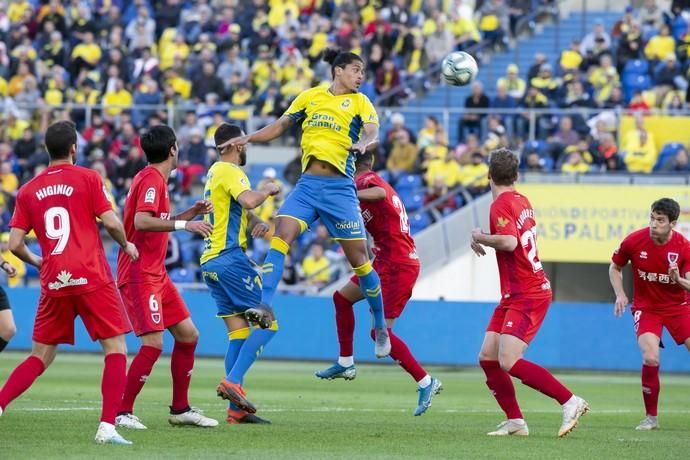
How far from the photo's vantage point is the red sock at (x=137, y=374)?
11.2m

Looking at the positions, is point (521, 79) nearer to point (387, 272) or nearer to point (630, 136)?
point (630, 136)

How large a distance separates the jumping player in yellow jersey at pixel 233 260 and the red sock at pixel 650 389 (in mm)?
3376

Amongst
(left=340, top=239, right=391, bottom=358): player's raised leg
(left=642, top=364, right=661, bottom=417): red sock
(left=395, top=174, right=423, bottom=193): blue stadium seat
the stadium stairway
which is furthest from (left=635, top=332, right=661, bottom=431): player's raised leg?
the stadium stairway

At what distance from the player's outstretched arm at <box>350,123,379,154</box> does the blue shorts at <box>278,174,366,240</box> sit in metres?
0.49

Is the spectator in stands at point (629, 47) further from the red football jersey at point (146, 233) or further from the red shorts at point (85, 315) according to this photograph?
the red shorts at point (85, 315)

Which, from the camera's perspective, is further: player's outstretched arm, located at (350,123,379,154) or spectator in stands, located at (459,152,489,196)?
spectator in stands, located at (459,152,489,196)

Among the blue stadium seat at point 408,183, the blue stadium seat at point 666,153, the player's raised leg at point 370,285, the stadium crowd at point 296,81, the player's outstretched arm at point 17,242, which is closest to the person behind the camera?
the player's outstretched arm at point 17,242

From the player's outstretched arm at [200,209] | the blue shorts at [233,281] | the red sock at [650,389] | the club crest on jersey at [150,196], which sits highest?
the club crest on jersey at [150,196]

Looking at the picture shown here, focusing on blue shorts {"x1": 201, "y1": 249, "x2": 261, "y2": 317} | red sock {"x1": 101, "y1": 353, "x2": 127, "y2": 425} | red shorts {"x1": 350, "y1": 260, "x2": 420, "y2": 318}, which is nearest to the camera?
red sock {"x1": 101, "y1": 353, "x2": 127, "y2": 425}

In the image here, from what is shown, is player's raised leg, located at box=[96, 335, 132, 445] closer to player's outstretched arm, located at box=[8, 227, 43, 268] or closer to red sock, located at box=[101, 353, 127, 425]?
red sock, located at box=[101, 353, 127, 425]

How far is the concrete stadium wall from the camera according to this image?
22.9 metres

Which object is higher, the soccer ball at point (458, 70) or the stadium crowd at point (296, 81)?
the soccer ball at point (458, 70)

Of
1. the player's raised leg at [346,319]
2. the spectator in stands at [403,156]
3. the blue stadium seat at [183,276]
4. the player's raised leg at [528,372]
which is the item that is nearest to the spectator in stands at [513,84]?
the spectator in stands at [403,156]

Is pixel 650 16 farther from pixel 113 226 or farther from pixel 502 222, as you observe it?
pixel 113 226
